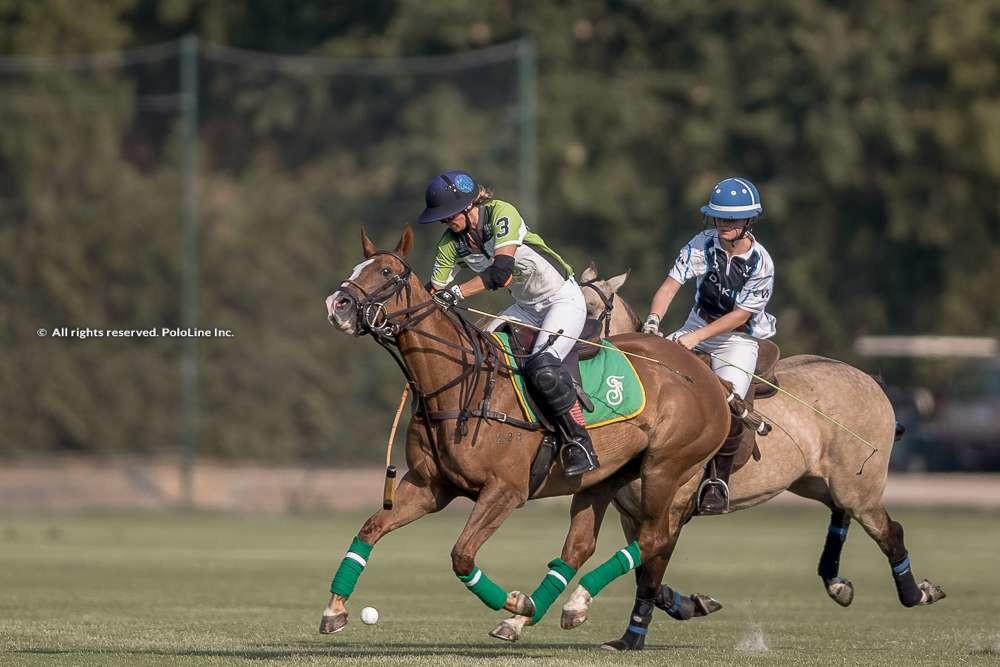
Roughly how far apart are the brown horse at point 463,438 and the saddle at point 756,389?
958 millimetres

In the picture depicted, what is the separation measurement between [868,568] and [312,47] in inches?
744

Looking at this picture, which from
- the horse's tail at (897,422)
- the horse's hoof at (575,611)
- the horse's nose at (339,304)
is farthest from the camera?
the horse's tail at (897,422)

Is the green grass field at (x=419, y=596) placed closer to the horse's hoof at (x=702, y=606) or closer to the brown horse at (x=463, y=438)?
the horse's hoof at (x=702, y=606)

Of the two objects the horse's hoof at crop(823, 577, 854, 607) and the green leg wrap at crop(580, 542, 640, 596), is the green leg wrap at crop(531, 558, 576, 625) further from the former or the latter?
the horse's hoof at crop(823, 577, 854, 607)

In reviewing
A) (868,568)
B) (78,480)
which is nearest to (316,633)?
(868,568)

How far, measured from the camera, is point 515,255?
9.80 meters

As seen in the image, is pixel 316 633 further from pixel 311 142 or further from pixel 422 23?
pixel 422 23

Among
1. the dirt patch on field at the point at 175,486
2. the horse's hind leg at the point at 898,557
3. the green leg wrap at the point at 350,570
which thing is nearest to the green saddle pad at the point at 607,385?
the green leg wrap at the point at 350,570

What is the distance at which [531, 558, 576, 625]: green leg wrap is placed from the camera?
9320 mm

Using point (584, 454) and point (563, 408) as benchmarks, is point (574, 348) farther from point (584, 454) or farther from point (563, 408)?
point (584, 454)

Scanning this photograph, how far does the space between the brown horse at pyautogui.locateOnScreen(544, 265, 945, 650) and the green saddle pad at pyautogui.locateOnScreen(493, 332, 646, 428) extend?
85 cm

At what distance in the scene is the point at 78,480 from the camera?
26.2 m

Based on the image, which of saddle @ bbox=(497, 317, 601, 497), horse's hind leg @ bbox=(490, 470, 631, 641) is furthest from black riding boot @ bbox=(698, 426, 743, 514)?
saddle @ bbox=(497, 317, 601, 497)

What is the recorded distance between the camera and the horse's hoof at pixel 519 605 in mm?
9172
